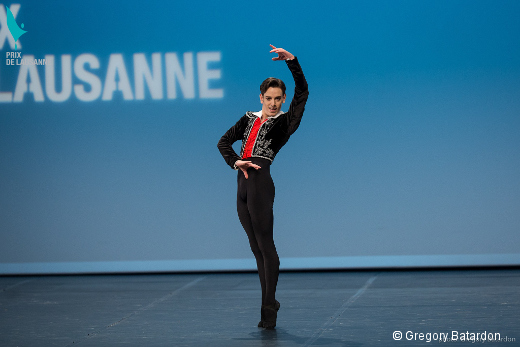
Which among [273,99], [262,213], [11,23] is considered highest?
[11,23]

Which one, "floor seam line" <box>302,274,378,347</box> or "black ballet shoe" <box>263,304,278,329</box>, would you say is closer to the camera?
"floor seam line" <box>302,274,378,347</box>

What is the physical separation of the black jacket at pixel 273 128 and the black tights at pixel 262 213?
0.07m

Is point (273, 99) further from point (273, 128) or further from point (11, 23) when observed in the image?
point (11, 23)

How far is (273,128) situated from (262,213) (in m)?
0.40

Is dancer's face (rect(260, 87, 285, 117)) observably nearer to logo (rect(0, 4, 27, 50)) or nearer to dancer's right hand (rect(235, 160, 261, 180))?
dancer's right hand (rect(235, 160, 261, 180))

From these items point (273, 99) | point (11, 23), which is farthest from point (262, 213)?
point (11, 23)

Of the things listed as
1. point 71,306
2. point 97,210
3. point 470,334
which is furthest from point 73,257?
point 470,334

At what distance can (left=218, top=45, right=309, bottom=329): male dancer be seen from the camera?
3311 mm

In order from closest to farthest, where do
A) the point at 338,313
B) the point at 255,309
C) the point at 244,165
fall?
the point at 244,165
the point at 338,313
the point at 255,309

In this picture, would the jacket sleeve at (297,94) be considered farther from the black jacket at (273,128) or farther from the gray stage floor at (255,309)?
the gray stage floor at (255,309)

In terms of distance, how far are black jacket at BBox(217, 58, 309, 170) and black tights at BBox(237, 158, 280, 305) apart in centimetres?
7

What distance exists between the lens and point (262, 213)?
3.32m

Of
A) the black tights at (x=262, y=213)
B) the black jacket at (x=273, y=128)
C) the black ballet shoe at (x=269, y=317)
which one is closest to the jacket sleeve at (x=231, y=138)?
the black jacket at (x=273, y=128)

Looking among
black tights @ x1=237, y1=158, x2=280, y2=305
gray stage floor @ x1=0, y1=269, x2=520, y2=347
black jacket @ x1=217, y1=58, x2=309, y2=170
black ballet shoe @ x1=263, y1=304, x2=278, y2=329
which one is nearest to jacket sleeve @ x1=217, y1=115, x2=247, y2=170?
black jacket @ x1=217, y1=58, x2=309, y2=170
